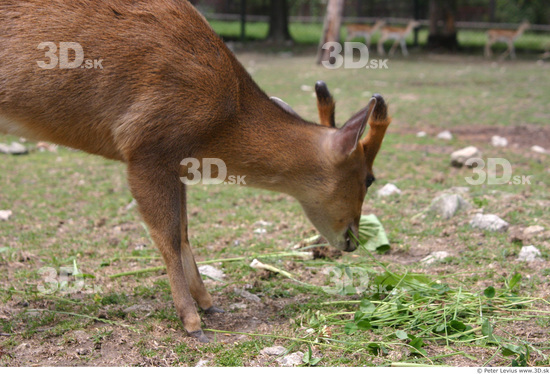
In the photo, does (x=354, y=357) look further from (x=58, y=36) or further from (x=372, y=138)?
(x=58, y=36)

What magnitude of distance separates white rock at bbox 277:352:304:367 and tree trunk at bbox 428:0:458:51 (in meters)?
19.9

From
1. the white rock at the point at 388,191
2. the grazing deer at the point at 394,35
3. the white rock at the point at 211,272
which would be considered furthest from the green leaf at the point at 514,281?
the grazing deer at the point at 394,35

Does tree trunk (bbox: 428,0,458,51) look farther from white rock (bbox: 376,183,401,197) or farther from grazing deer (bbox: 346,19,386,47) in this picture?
white rock (bbox: 376,183,401,197)

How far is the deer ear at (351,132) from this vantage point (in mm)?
3225

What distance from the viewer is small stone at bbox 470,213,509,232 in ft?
15.0

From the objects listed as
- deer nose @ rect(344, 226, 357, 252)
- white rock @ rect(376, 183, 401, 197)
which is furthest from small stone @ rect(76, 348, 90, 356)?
white rock @ rect(376, 183, 401, 197)

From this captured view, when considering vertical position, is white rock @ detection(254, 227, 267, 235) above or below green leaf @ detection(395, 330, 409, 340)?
below

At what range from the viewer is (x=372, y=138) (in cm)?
358

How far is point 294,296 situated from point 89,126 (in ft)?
5.17

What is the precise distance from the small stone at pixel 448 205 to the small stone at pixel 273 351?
236cm

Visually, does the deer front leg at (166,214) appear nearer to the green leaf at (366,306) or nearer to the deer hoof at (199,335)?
the deer hoof at (199,335)

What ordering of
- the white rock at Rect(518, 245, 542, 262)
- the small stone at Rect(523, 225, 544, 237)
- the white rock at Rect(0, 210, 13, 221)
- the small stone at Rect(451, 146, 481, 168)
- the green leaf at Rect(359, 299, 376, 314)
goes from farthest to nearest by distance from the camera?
the small stone at Rect(451, 146, 481, 168)
the white rock at Rect(0, 210, 13, 221)
the small stone at Rect(523, 225, 544, 237)
the white rock at Rect(518, 245, 542, 262)
the green leaf at Rect(359, 299, 376, 314)

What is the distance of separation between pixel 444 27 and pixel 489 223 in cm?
1826

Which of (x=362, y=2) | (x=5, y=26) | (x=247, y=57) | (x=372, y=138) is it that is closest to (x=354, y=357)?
(x=372, y=138)
